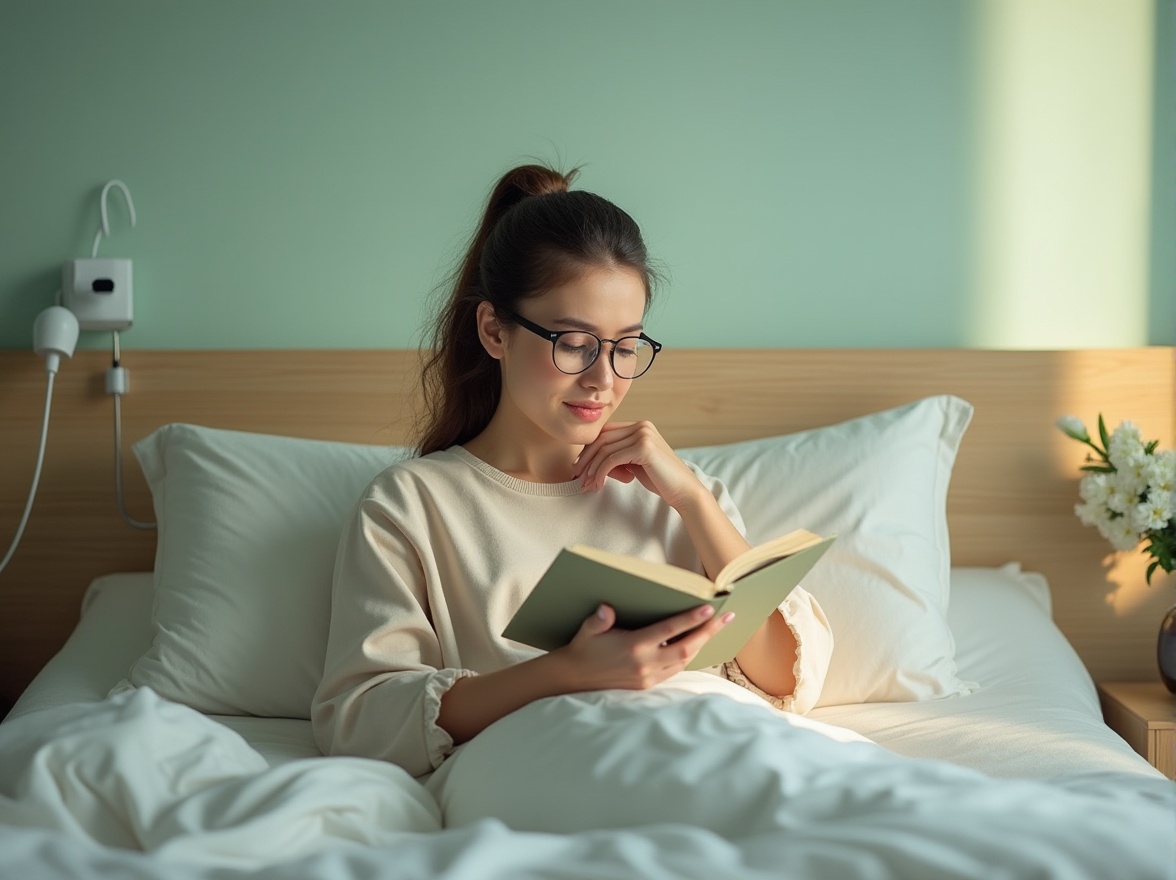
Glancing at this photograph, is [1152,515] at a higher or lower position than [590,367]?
lower

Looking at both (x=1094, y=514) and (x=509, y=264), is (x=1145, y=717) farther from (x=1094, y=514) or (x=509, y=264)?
(x=509, y=264)

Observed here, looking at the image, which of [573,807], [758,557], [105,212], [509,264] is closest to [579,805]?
[573,807]

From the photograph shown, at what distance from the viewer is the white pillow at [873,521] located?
67.7 inches

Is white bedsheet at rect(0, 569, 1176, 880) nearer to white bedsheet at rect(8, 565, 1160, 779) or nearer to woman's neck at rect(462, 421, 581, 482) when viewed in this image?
white bedsheet at rect(8, 565, 1160, 779)

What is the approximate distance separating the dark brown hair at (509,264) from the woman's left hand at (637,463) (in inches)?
8.1

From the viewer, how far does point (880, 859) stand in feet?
2.70

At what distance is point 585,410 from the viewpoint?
4.96ft

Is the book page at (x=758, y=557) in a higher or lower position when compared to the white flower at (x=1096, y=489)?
higher

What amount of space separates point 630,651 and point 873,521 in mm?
755

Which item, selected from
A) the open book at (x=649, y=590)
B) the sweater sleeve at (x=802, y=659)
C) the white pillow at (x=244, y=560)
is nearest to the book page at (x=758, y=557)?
the open book at (x=649, y=590)

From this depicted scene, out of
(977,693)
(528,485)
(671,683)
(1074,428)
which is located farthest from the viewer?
(1074,428)

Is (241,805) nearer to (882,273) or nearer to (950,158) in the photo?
(882,273)

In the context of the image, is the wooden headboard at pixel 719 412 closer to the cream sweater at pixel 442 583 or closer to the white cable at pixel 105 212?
the white cable at pixel 105 212

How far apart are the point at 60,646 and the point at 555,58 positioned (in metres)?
1.44
